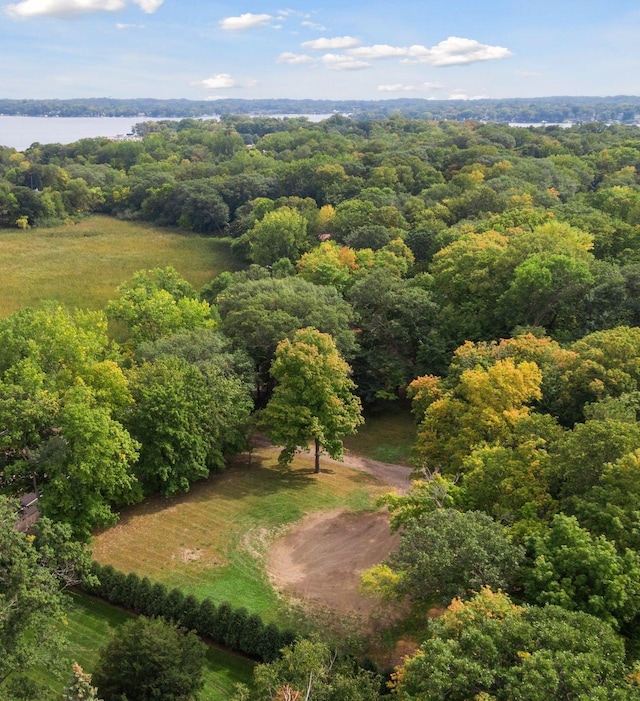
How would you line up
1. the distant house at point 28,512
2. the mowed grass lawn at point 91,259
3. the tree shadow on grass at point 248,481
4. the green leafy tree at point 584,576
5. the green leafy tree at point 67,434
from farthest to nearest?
1. the mowed grass lawn at point 91,259
2. the tree shadow on grass at point 248,481
3. the distant house at point 28,512
4. the green leafy tree at point 67,434
5. the green leafy tree at point 584,576

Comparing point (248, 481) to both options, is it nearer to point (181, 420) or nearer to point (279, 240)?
point (181, 420)

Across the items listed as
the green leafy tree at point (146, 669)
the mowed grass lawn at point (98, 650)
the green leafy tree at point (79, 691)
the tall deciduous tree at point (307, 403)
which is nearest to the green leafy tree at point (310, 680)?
the green leafy tree at point (146, 669)

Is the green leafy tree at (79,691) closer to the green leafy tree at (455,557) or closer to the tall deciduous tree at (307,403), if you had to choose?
the green leafy tree at (455,557)

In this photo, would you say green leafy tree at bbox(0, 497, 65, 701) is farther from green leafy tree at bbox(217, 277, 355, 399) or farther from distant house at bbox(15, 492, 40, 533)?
green leafy tree at bbox(217, 277, 355, 399)

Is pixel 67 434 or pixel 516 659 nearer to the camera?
pixel 516 659

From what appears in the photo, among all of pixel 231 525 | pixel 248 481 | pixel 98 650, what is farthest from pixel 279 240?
pixel 98 650

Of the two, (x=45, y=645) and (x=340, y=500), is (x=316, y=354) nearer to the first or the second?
(x=340, y=500)

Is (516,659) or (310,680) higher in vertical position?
(516,659)
